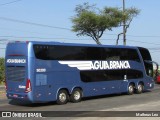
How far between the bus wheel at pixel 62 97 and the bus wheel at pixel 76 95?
36cm

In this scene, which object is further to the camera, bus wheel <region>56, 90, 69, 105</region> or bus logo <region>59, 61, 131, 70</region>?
bus logo <region>59, 61, 131, 70</region>

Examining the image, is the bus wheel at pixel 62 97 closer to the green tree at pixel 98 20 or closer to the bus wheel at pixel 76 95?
the bus wheel at pixel 76 95

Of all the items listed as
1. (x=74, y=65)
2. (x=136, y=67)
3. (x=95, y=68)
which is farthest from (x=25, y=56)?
(x=136, y=67)

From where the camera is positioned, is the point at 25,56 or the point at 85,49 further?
the point at 85,49

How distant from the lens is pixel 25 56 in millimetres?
20922

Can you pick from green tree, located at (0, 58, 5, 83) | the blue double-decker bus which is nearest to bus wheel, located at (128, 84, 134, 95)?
the blue double-decker bus

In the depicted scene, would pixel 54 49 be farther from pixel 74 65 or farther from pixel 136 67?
pixel 136 67

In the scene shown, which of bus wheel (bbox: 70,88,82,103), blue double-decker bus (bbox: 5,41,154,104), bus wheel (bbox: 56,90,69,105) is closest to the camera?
blue double-decker bus (bbox: 5,41,154,104)

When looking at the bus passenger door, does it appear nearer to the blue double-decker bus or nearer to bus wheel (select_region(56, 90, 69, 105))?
the blue double-decker bus

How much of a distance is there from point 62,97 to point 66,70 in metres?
1.42

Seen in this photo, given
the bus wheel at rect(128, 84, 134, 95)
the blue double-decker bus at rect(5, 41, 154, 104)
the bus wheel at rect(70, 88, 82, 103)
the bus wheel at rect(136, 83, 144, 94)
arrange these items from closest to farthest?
the blue double-decker bus at rect(5, 41, 154, 104)
the bus wheel at rect(70, 88, 82, 103)
the bus wheel at rect(128, 84, 134, 95)
the bus wheel at rect(136, 83, 144, 94)

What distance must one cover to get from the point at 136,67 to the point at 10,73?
999cm

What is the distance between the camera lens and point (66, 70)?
75.2 ft

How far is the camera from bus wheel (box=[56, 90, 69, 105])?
22422 mm
